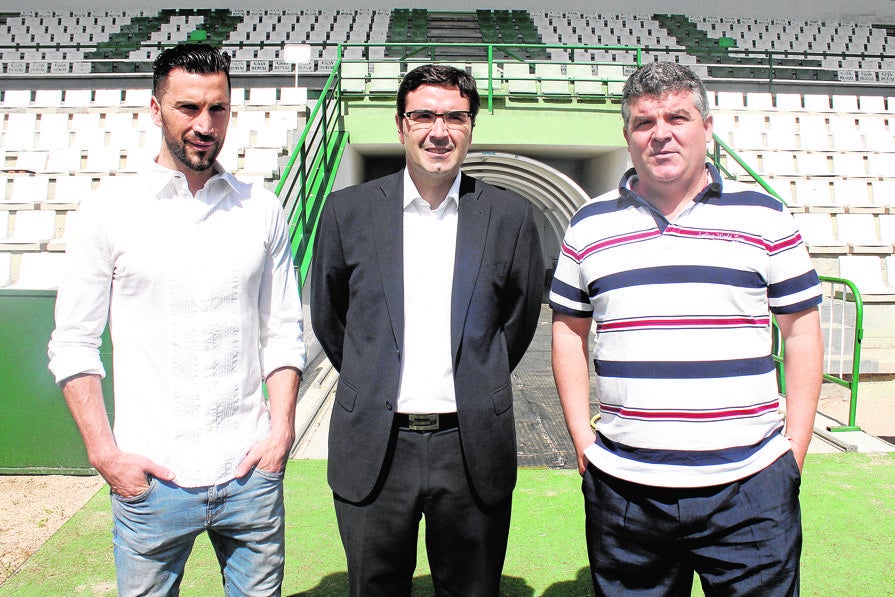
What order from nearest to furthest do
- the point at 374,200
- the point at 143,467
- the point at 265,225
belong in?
the point at 143,467, the point at 265,225, the point at 374,200

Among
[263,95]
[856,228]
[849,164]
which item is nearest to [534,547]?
[856,228]

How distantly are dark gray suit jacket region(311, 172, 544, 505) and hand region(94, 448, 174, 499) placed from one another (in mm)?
529

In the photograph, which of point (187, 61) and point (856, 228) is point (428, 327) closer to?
point (187, 61)

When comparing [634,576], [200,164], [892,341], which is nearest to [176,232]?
[200,164]

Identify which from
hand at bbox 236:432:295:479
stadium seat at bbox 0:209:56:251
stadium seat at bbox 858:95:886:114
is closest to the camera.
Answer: hand at bbox 236:432:295:479

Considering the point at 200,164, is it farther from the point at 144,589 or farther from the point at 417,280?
the point at 144,589

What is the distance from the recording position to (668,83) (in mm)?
1717

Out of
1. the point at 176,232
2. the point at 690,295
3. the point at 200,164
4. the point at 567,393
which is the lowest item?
the point at 567,393

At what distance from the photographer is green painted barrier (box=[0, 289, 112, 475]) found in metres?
3.91

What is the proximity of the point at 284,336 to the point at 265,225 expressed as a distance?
32 centimetres

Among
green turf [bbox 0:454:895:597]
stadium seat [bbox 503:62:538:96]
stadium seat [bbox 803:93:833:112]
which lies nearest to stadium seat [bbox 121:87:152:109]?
stadium seat [bbox 503:62:538:96]

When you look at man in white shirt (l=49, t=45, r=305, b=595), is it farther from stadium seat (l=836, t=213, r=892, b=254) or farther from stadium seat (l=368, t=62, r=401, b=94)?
stadium seat (l=836, t=213, r=892, b=254)

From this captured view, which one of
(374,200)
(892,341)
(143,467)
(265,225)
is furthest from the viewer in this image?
(892,341)

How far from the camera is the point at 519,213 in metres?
2.04
